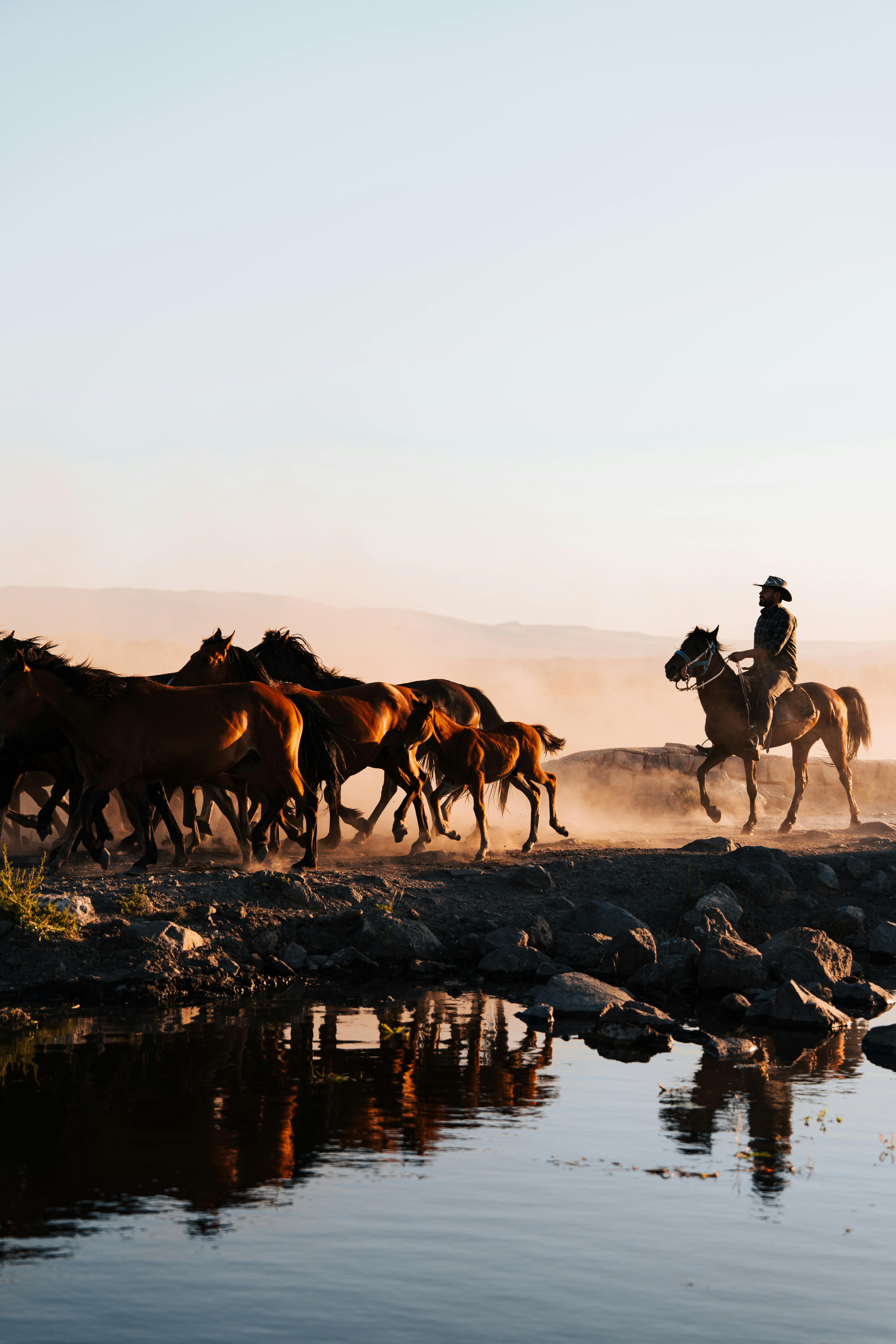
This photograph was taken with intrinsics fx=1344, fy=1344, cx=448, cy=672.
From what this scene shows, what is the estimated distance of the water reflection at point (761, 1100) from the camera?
7.08 meters

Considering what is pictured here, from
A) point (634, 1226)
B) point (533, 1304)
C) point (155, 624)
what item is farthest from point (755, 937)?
point (155, 624)

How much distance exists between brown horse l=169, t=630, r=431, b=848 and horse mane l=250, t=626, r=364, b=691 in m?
0.81

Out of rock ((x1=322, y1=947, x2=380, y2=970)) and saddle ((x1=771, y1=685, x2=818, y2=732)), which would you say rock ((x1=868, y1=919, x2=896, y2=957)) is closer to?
rock ((x1=322, y1=947, x2=380, y2=970))

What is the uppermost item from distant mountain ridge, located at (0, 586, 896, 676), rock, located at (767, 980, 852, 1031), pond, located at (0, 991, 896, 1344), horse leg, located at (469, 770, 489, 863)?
distant mountain ridge, located at (0, 586, 896, 676)

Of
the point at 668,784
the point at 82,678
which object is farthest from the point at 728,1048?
the point at 668,784

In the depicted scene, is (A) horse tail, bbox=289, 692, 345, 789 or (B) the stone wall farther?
(B) the stone wall

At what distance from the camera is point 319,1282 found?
17.4ft

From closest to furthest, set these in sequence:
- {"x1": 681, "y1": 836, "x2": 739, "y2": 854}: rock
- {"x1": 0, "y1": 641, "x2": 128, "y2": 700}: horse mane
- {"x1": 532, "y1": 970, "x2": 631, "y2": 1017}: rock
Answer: {"x1": 532, "y1": 970, "x2": 631, "y2": 1017}: rock, {"x1": 0, "y1": 641, "x2": 128, "y2": 700}: horse mane, {"x1": 681, "y1": 836, "x2": 739, "y2": 854}: rock

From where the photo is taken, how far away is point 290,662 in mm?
17719

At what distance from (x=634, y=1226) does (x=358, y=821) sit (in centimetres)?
1275

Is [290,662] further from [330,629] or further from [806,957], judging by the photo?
[330,629]

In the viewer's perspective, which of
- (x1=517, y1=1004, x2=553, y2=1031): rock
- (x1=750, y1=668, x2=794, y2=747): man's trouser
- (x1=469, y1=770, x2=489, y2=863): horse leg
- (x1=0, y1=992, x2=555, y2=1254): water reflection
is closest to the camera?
(x1=0, y1=992, x2=555, y2=1254): water reflection

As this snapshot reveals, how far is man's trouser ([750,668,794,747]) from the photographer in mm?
19812

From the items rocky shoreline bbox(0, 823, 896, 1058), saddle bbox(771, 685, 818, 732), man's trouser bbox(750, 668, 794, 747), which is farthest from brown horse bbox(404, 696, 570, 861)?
saddle bbox(771, 685, 818, 732)
